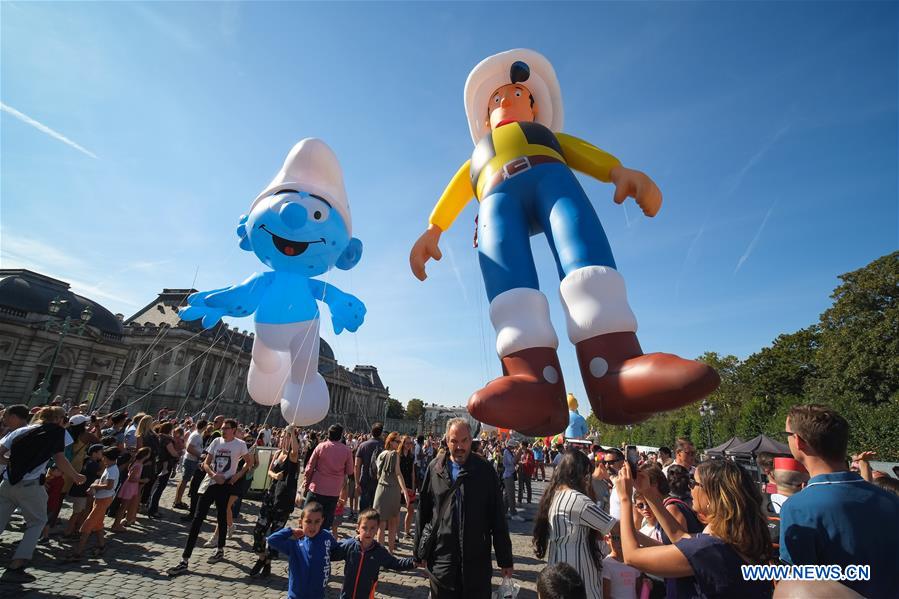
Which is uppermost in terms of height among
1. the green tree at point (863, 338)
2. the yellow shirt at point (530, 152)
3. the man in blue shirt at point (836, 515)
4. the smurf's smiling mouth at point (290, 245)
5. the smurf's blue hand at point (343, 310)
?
the green tree at point (863, 338)

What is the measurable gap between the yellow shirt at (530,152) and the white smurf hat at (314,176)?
283 cm

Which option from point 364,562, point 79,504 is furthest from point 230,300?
point 364,562

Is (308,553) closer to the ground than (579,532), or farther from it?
closer to the ground

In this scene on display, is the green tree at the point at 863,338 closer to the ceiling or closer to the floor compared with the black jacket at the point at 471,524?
closer to the ceiling

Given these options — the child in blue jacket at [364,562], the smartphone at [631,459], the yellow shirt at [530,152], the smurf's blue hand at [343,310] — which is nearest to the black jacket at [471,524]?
the child in blue jacket at [364,562]

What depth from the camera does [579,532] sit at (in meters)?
2.73

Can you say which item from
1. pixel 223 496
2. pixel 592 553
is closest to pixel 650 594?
pixel 592 553

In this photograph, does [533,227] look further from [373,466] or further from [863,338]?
[863,338]

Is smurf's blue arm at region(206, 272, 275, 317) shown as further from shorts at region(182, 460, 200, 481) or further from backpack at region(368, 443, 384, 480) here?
shorts at region(182, 460, 200, 481)

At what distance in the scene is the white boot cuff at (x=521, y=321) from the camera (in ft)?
11.4

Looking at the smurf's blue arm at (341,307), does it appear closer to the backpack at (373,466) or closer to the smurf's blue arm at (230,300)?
the smurf's blue arm at (230,300)

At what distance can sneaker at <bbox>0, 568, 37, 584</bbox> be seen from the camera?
4.00 meters

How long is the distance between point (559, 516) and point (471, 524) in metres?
0.60


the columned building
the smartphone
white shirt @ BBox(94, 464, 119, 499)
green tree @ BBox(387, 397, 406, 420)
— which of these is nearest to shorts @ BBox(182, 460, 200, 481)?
white shirt @ BBox(94, 464, 119, 499)
